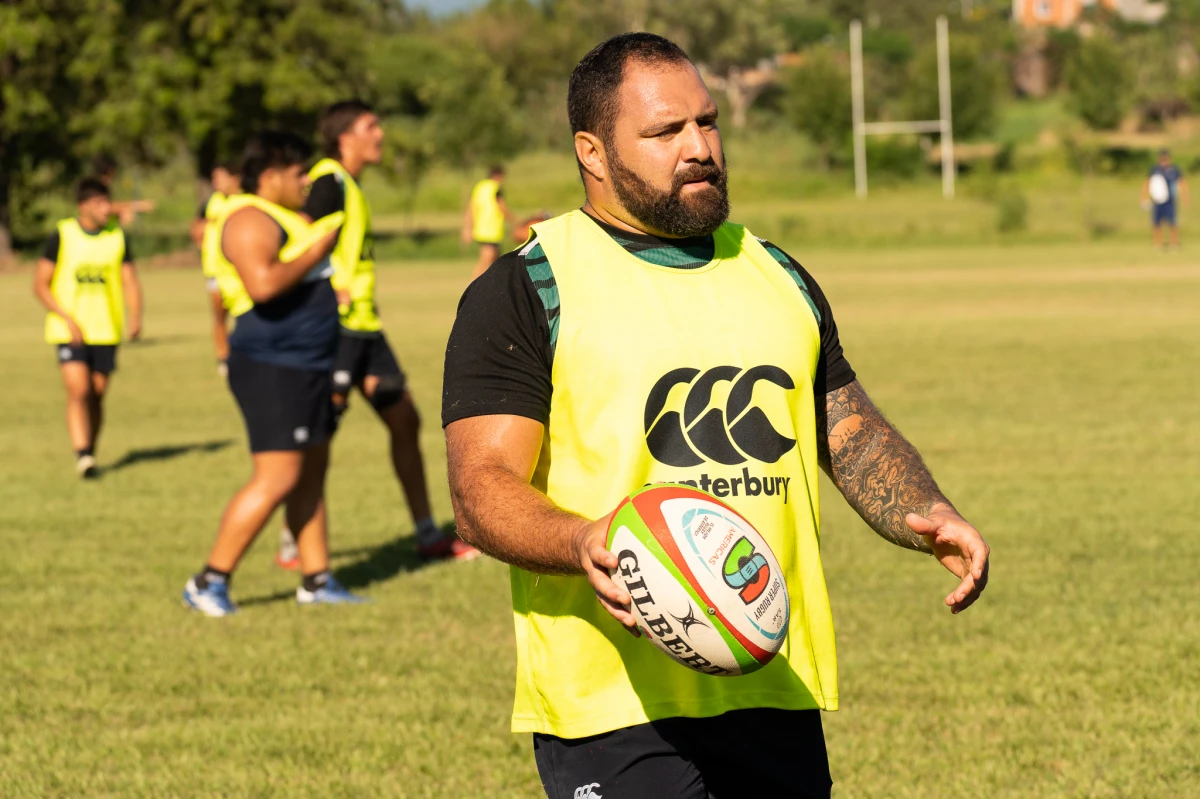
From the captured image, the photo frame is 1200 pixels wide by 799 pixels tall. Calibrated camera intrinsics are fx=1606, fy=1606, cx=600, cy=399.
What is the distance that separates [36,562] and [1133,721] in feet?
19.6

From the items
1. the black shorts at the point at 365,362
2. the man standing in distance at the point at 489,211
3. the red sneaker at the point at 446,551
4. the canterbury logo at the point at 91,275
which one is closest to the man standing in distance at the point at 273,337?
the black shorts at the point at 365,362

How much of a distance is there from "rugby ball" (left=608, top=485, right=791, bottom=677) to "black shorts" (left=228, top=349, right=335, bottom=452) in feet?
16.4

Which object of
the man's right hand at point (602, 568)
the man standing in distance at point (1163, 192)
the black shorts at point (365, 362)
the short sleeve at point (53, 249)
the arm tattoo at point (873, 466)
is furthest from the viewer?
the man standing in distance at point (1163, 192)

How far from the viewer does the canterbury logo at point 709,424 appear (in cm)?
301

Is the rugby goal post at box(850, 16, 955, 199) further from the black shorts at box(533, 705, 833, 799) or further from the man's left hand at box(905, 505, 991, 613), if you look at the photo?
the black shorts at box(533, 705, 833, 799)

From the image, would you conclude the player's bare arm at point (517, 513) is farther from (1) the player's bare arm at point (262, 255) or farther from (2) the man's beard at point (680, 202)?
(1) the player's bare arm at point (262, 255)

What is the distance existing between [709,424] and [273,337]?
16.1ft

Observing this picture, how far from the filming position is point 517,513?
285 centimetres

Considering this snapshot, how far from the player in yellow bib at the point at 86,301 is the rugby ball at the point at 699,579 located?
9.92m

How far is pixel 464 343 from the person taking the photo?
10.1ft

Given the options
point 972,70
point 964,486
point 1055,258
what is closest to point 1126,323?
point 964,486

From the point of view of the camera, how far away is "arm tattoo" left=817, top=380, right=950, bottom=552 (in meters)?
3.22

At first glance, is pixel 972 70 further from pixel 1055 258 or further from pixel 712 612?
pixel 712 612

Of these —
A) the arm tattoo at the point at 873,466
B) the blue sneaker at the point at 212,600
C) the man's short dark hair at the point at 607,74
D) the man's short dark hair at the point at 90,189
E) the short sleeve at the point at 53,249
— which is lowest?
the blue sneaker at the point at 212,600
